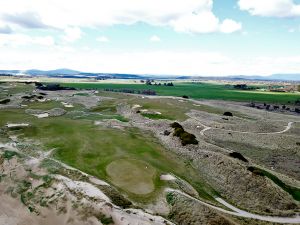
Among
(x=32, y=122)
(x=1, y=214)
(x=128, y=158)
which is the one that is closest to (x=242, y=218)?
(x=128, y=158)

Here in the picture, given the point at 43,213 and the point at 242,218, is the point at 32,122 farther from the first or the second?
the point at 242,218

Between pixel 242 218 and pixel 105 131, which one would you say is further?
pixel 105 131

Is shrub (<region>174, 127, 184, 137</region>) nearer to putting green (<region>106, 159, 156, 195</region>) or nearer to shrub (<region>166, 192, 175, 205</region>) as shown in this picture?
putting green (<region>106, 159, 156, 195</region>)

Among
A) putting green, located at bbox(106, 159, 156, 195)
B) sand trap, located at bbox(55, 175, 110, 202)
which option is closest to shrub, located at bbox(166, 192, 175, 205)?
putting green, located at bbox(106, 159, 156, 195)

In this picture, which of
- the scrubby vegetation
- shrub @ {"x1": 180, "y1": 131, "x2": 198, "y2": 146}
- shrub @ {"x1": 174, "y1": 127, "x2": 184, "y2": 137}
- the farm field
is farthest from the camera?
shrub @ {"x1": 174, "y1": 127, "x2": 184, "y2": 137}

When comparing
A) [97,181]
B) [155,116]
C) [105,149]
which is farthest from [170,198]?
[155,116]

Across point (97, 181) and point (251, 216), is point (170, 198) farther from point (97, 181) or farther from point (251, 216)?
point (251, 216)

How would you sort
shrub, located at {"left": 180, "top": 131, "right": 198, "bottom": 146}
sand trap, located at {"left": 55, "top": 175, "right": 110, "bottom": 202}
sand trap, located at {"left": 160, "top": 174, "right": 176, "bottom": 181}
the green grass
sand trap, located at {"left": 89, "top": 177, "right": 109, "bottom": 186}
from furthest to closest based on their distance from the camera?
the green grass < shrub, located at {"left": 180, "top": 131, "right": 198, "bottom": 146} < sand trap, located at {"left": 160, "top": 174, "right": 176, "bottom": 181} < sand trap, located at {"left": 89, "top": 177, "right": 109, "bottom": 186} < sand trap, located at {"left": 55, "top": 175, "right": 110, "bottom": 202}

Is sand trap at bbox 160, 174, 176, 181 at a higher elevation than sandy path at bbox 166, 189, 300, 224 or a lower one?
higher

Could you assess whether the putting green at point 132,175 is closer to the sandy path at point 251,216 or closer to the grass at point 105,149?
the grass at point 105,149
